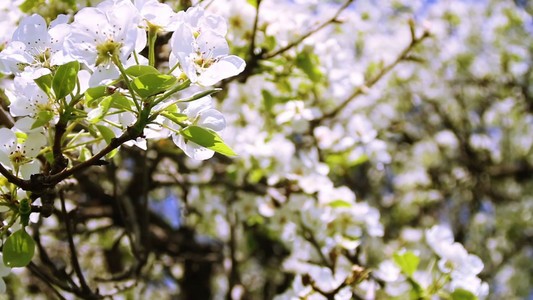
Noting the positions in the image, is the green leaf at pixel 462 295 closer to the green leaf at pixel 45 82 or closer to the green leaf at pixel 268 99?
the green leaf at pixel 268 99

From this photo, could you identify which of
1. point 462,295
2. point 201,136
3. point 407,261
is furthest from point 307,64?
point 201,136

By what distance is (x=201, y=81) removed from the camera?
88 centimetres

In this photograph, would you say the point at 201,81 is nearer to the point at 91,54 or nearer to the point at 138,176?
the point at 91,54

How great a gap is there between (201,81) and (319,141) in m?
1.41

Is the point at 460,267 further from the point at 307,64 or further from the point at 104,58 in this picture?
the point at 104,58

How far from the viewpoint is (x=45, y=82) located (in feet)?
2.95

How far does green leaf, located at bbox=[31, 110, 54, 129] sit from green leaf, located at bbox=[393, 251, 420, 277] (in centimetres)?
100

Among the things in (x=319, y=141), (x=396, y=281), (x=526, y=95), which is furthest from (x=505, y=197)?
(x=396, y=281)

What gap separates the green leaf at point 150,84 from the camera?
0.81 meters

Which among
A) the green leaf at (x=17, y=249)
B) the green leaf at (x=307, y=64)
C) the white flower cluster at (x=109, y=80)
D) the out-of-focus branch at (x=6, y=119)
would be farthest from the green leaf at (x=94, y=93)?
the green leaf at (x=307, y=64)

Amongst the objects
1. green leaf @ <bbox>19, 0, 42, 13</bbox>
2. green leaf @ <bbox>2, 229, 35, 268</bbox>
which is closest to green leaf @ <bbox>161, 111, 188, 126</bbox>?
green leaf @ <bbox>2, 229, 35, 268</bbox>

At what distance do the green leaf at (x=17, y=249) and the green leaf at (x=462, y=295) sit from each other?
101 cm

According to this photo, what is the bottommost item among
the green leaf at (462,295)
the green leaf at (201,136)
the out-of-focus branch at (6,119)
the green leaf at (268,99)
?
the green leaf at (462,295)

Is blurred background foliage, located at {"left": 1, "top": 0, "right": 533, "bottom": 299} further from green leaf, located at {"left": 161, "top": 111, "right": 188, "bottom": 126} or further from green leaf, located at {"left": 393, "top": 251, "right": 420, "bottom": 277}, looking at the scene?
green leaf, located at {"left": 161, "top": 111, "right": 188, "bottom": 126}
